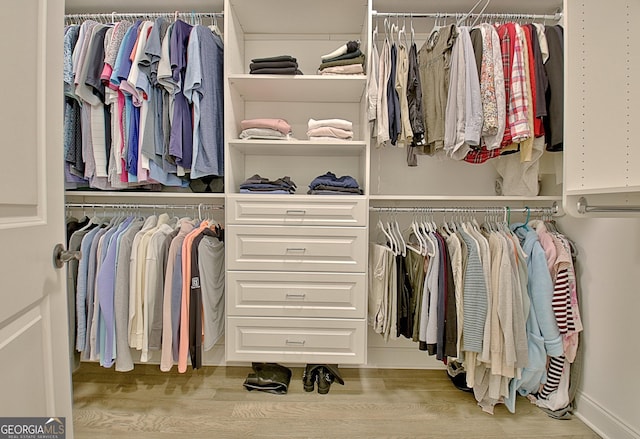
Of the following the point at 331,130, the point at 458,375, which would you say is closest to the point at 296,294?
the point at 331,130

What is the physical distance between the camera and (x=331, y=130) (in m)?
1.77

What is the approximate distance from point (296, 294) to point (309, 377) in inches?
21.5

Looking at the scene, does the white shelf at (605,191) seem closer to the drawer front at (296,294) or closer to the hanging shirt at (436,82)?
the hanging shirt at (436,82)

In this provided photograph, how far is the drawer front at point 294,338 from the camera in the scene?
1.70m

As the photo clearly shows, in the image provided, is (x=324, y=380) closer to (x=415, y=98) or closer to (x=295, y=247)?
(x=295, y=247)

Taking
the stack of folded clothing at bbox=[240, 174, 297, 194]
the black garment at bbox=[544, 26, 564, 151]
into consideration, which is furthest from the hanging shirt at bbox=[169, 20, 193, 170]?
the black garment at bbox=[544, 26, 564, 151]

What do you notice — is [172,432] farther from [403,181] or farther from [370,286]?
[403,181]

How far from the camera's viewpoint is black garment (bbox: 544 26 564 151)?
1.56 meters

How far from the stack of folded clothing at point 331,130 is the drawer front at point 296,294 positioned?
2.38ft

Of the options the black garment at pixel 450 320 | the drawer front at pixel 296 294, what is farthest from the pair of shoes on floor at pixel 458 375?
the drawer front at pixel 296 294

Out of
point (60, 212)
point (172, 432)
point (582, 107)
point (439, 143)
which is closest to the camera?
point (60, 212)

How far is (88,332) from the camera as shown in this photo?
1691mm

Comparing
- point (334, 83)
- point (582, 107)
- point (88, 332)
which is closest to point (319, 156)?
point (334, 83)

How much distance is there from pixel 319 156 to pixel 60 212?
1.45m
